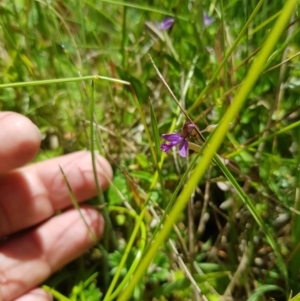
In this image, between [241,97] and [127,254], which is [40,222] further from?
[241,97]

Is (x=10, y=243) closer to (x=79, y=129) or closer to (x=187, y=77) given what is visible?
(x=79, y=129)

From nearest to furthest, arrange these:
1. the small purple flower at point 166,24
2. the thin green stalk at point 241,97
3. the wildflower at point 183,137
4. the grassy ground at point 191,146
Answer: the thin green stalk at point 241,97 < the wildflower at point 183,137 < the grassy ground at point 191,146 < the small purple flower at point 166,24

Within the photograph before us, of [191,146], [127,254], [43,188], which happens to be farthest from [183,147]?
[43,188]

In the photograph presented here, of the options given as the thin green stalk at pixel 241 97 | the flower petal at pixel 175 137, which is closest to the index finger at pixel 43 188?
the flower petal at pixel 175 137

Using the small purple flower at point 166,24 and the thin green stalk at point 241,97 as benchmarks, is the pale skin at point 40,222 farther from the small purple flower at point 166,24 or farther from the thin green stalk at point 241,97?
the thin green stalk at point 241,97

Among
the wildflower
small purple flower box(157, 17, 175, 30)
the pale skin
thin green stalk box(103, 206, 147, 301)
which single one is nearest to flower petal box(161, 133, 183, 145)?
the wildflower

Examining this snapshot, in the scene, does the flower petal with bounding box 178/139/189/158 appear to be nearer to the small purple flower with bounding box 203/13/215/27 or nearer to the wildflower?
the wildflower
